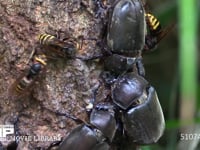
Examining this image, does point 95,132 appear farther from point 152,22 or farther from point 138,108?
point 152,22

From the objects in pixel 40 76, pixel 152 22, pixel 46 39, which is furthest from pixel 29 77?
pixel 152 22

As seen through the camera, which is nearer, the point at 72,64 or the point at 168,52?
the point at 72,64

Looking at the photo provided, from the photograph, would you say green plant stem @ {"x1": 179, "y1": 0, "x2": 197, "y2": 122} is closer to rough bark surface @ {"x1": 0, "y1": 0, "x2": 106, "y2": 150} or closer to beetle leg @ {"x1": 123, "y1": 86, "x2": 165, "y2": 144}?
beetle leg @ {"x1": 123, "y1": 86, "x2": 165, "y2": 144}

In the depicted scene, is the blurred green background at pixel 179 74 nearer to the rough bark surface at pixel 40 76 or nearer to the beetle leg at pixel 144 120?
the beetle leg at pixel 144 120

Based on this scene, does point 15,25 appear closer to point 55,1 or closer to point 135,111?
point 55,1

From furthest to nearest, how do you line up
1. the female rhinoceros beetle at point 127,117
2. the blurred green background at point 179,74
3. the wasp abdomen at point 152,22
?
the wasp abdomen at point 152,22 → the female rhinoceros beetle at point 127,117 → the blurred green background at point 179,74

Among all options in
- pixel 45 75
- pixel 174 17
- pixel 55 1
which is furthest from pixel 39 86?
pixel 174 17

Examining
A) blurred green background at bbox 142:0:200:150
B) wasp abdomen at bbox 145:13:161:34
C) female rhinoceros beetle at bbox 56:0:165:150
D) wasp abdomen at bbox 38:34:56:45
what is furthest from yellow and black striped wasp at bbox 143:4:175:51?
wasp abdomen at bbox 38:34:56:45

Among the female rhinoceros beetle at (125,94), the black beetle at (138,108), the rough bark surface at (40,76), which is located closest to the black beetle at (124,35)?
the female rhinoceros beetle at (125,94)
